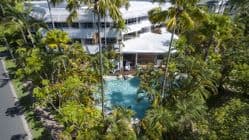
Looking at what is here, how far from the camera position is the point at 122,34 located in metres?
38.2

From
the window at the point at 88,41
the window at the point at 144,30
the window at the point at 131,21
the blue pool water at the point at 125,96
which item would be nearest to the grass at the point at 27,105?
the blue pool water at the point at 125,96

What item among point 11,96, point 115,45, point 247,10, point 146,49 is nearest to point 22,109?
point 11,96

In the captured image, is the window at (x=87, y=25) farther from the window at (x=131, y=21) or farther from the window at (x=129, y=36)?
the window at (x=129, y=36)

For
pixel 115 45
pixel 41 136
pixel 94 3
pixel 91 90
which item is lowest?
pixel 41 136

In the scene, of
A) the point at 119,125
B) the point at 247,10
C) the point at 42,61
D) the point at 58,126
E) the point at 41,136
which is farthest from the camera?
the point at 247,10

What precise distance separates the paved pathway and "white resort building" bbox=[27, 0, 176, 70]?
36.9 feet

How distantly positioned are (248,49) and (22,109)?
88.1ft

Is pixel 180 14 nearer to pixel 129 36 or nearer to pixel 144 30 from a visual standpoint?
pixel 129 36

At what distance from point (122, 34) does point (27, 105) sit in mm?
15821

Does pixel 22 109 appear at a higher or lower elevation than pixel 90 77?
lower

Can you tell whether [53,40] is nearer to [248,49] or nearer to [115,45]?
[115,45]

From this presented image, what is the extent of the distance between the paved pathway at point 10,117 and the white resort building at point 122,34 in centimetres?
1125

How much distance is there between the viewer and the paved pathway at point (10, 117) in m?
27.3

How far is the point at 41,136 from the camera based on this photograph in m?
27.2
